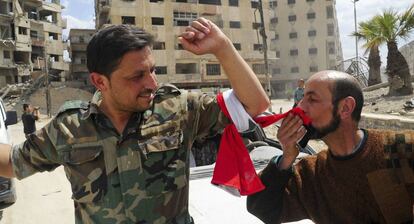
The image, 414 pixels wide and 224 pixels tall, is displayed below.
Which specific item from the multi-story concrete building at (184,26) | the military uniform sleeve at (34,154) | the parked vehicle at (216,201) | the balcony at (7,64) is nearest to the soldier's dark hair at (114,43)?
the military uniform sleeve at (34,154)

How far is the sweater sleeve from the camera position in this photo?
6.88 feet

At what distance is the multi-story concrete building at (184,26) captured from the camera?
4106cm

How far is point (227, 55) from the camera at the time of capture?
5.31 feet

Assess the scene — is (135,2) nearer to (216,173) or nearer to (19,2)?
(19,2)

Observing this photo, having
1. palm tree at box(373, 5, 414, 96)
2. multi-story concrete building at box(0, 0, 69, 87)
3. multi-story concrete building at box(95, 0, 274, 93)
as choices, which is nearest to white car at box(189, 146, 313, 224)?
palm tree at box(373, 5, 414, 96)

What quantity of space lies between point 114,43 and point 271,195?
3.81 feet

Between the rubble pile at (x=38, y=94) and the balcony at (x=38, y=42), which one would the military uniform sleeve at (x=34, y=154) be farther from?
the balcony at (x=38, y=42)

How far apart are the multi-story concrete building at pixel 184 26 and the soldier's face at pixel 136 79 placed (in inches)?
1508

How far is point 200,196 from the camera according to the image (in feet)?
10.2

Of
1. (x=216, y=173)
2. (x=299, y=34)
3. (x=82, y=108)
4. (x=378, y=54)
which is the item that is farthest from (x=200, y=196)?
(x=299, y=34)

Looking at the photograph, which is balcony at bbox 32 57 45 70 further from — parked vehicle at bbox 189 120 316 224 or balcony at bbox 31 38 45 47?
parked vehicle at bbox 189 120 316 224

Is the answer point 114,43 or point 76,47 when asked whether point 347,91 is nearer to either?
point 114,43

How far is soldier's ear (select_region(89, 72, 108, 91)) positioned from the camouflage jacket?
12cm

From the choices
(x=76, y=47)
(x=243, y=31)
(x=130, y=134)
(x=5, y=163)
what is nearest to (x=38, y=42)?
(x=76, y=47)
